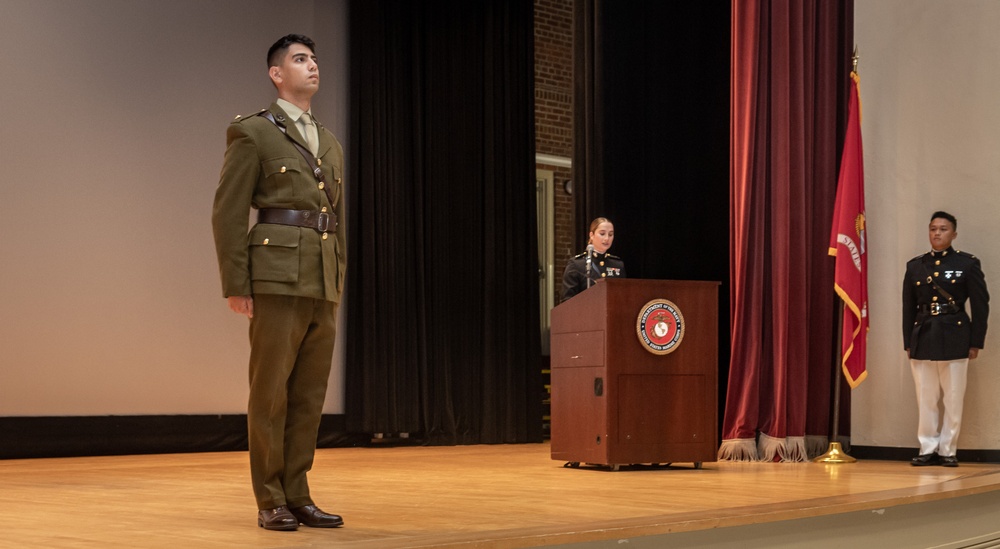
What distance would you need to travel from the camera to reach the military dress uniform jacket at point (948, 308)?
252 inches

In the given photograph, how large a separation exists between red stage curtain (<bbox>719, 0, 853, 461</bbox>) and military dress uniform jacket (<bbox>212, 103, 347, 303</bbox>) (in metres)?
4.31

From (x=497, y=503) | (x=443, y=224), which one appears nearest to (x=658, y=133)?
(x=443, y=224)

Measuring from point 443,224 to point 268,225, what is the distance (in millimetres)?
6228

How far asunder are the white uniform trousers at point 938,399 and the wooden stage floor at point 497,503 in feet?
0.60

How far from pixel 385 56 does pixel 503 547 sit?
6902 mm

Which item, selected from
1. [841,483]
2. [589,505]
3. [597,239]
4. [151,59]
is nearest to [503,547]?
[589,505]

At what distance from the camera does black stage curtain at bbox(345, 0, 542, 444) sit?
9.12 m

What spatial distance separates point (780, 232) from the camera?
7227mm

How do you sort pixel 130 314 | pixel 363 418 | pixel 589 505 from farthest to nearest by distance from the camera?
1. pixel 363 418
2. pixel 130 314
3. pixel 589 505

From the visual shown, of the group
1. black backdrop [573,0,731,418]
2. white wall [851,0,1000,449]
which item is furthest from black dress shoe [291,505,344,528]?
black backdrop [573,0,731,418]

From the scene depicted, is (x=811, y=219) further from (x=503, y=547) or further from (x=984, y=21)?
(x=503, y=547)

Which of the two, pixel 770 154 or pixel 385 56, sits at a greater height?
pixel 385 56

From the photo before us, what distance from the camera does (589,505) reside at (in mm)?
4113

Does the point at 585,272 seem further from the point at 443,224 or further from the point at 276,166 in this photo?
the point at 276,166
